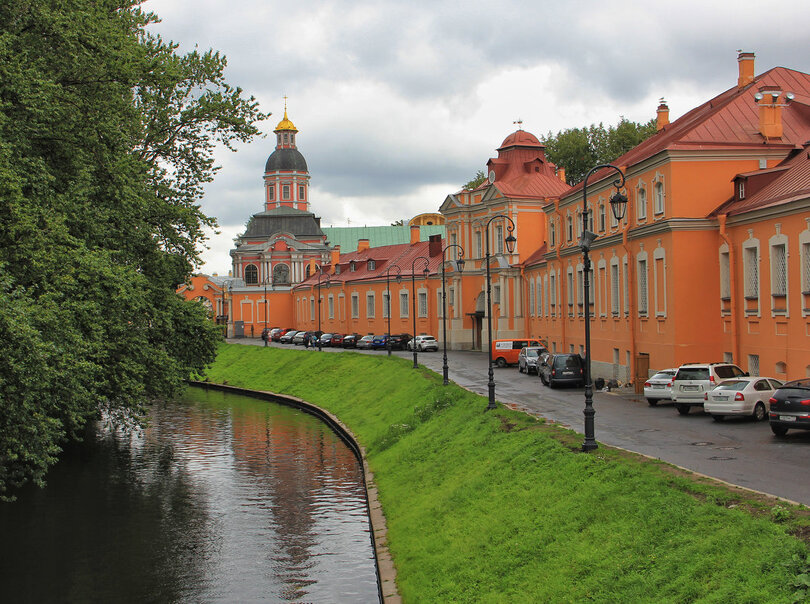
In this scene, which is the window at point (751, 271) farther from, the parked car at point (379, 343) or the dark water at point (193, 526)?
the parked car at point (379, 343)

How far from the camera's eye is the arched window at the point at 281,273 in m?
113

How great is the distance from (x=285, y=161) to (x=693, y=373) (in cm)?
10193

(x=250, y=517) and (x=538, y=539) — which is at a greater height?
(x=538, y=539)

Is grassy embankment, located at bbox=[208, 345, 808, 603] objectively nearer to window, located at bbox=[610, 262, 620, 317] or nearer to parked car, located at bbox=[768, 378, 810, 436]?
parked car, located at bbox=[768, 378, 810, 436]

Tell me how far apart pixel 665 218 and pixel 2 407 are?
26.2 meters

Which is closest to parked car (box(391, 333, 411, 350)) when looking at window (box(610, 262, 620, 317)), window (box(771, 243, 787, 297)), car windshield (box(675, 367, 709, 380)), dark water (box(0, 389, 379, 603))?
window (box(610, 262, 620, 317))

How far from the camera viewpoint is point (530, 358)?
46719mm

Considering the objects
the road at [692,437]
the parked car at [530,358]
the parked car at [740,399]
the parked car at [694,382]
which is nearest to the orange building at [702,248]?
the parked car at [694,382]

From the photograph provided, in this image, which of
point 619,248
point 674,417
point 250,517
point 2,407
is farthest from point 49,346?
point 619,248

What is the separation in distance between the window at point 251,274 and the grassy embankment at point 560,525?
86901 millimetres

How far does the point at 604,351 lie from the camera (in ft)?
140

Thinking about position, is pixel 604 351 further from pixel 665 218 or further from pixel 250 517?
pixel 250 517

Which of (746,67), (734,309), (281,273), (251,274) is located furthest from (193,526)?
(251,274)

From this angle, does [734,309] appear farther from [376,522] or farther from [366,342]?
[366,342]
